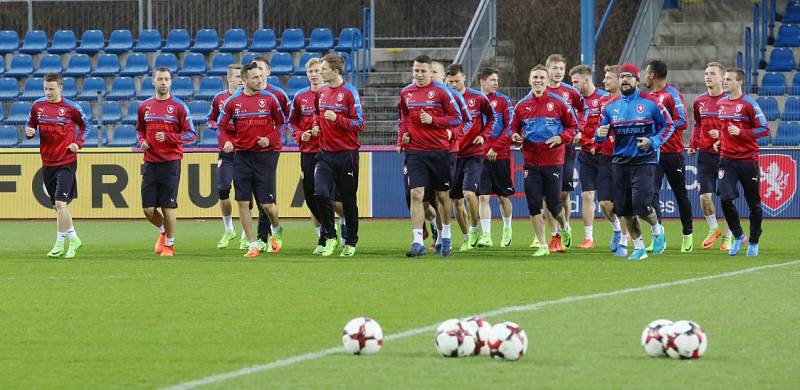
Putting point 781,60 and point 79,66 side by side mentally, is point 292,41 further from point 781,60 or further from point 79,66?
point 781,60

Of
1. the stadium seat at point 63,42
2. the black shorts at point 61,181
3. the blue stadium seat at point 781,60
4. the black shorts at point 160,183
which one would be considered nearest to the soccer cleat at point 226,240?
the black shorts at point 160,183

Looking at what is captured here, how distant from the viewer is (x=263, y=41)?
3039 centimetres

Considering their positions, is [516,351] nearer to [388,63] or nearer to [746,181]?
[746,181]

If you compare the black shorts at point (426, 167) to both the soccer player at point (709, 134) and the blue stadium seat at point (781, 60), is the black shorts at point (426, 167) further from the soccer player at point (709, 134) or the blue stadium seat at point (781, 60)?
the blue stadium seat at point (781, 60)

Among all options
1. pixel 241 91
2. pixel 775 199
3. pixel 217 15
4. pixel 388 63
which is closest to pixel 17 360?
pixel 241 91

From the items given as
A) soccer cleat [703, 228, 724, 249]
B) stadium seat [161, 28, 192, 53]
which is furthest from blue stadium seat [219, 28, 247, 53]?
soccer cleat [703, 228, 724, 249]

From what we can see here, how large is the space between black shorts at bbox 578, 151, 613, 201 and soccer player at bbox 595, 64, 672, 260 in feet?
5.24

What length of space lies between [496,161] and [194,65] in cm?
1359

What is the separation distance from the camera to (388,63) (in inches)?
1208

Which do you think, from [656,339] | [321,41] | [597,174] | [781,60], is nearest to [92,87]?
[321,41]

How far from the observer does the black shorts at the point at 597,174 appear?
16903mm

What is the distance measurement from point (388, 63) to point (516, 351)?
23.1m

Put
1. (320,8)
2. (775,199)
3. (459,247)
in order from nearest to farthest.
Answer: (459,247)
(775,199)
(320,8)

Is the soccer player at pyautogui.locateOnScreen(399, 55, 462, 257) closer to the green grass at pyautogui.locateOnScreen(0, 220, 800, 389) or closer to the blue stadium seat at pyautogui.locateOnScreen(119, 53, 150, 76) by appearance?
the green grass at pyautogui.locateOnScreen(0, 220, 800, 389)
